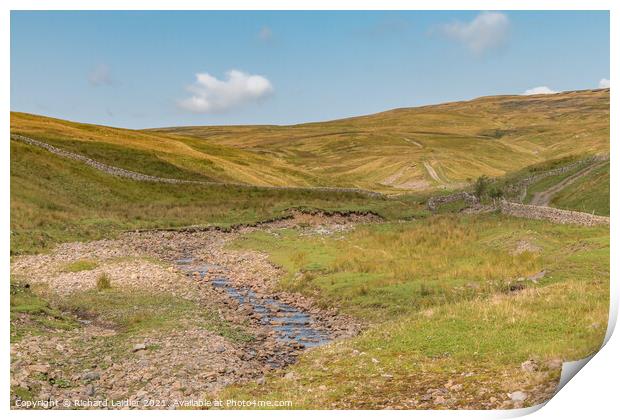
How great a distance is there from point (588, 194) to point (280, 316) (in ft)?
112

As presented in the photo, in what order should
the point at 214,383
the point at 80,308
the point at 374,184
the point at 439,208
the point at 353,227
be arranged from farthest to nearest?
the point at 374,184, the point at 439,208, the point at 353,227, the point at 80,308, the point at 214,383

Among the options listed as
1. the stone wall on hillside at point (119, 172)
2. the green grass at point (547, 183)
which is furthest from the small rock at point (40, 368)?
the stone wall on hillside at point (119, 172)

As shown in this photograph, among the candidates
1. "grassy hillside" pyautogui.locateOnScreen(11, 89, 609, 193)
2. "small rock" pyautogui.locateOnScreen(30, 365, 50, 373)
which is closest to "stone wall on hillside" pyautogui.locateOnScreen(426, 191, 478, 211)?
"grassy hillside" pyautogui.locateOnScreen(11, 89, 609, 193)

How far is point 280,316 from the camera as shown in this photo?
86.9 feet

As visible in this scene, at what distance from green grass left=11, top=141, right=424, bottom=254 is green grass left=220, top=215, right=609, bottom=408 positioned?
1929 centimetres

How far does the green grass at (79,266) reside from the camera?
111 feet

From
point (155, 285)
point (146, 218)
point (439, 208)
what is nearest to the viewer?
point (155, 285)

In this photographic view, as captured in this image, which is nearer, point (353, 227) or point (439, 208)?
point (353, 227)

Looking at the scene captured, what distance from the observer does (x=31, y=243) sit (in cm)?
4062

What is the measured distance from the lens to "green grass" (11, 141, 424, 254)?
47.4m

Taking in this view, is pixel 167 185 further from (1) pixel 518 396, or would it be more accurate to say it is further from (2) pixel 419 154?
(2) pixel 419 154

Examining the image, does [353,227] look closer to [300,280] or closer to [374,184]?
[300,280]

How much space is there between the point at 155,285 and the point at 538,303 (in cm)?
1822

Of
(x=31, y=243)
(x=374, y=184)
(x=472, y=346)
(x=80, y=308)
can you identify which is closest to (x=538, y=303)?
(x=472, y=346)
